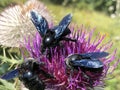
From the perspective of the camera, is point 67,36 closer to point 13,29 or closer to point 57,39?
point 57,39

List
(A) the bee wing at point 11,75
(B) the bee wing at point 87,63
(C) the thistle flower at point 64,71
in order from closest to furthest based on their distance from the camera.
A: (B) the bee wing at point 87,63 < (A) the bee wing at point 11,75 < (C) the thistle flower at point 64,71

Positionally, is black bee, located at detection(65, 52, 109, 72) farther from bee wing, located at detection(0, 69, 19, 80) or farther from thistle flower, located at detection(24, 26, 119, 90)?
bee wing, located at detection(0, 69, 19, 80)

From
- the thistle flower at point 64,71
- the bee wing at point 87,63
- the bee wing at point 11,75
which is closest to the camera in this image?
the bee wing at point 87,63

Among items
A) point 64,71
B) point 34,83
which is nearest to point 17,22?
point 64,71

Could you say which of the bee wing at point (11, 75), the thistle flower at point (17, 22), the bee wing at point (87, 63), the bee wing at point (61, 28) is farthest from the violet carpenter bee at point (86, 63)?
the thistle flower at point (17, 22)

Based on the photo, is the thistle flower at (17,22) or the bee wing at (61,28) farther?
the thistle flower at (17,22)

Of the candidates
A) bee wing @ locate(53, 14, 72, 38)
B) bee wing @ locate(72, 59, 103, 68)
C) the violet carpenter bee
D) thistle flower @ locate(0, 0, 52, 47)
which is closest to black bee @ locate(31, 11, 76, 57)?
bee wing @ locate(53, 14, 72, 38)

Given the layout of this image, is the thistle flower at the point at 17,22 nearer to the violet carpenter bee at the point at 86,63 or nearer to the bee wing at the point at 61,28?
the bee wing at the point at 61,28
